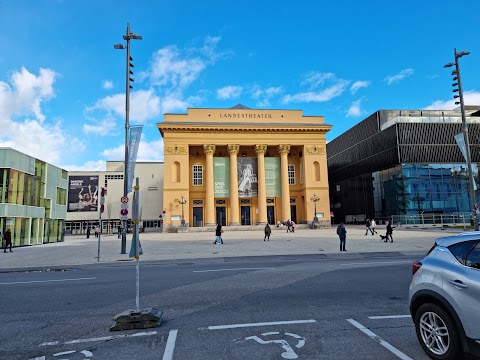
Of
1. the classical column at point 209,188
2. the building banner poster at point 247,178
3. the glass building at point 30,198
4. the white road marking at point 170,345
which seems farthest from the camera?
the building banner poster at point 247,178

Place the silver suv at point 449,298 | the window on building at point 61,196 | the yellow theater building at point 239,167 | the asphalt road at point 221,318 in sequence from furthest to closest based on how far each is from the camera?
1. the yellow theater building at point 239,167
2. the window on building at point 61,196
3. the asphalt road at point 221,318
4. the silver suv at point 449,298

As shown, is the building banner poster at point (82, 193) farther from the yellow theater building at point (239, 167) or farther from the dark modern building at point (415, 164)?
the dark modern building at point (415, 164)

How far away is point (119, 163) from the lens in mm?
82688

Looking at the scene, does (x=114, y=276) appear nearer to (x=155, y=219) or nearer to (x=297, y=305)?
(x=297, y=305)

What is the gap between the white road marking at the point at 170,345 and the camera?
4.27 metres

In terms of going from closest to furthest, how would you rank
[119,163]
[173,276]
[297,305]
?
1. [297,305]
2. [173,276]
3. [119,163]

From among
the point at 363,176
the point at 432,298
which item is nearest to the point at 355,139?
the point at 363,176

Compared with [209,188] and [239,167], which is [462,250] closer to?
[209,188]

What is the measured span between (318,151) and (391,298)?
53.8 meters

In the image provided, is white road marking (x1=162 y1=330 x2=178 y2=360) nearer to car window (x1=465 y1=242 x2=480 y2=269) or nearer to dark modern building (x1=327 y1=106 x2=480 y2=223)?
car window (x1=465 y1=242 x2=480 y2=269)

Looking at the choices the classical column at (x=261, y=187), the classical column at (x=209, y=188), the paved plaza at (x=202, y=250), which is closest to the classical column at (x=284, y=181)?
the classical column at (x=261, y=187)

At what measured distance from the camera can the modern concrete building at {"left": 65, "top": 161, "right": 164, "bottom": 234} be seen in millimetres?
72375

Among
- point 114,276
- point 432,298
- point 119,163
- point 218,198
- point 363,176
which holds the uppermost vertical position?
point 119,163

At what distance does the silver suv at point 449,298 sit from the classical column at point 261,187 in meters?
50.4
